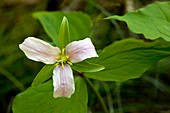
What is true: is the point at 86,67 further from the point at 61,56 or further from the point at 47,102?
the point at 47,102

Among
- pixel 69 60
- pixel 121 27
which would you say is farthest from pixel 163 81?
pixel 69 60

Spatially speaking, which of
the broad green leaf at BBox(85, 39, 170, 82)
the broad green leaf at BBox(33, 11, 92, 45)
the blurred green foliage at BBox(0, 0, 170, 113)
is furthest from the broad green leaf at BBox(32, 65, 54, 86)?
the blurred green foliage at BBox(0, 0, 170, 113)

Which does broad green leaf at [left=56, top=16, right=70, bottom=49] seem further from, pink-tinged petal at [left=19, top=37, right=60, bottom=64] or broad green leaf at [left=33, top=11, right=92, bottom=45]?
broad green leaf at [left=33, top=11, right=92, bottom=45]

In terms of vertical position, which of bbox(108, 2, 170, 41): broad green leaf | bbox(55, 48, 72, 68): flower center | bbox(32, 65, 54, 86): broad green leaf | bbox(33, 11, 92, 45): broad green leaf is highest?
bbox(108, 2, 170, 41): broad green leaf

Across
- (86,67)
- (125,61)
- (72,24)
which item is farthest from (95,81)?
(86,67)

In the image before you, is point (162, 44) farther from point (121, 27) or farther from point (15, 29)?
point (15, 29)
